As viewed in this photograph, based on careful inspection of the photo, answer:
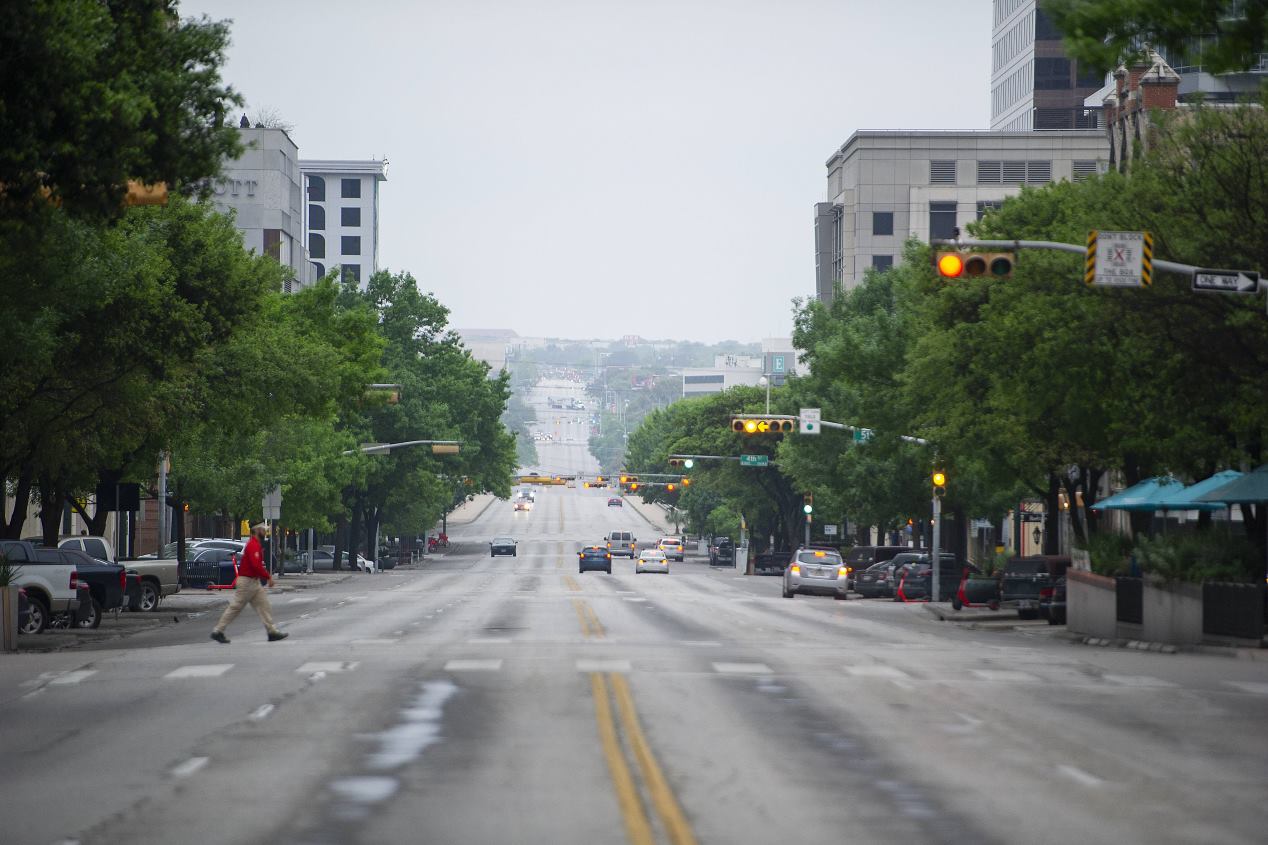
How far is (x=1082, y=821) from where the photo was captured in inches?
460

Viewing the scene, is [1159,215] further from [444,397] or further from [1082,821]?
[444,397]

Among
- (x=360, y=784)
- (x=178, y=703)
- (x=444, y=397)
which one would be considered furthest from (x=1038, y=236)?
(x=444, y=397)

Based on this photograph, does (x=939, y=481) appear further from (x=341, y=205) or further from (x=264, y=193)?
(x=341, y=205)

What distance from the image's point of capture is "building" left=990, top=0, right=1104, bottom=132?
135 m

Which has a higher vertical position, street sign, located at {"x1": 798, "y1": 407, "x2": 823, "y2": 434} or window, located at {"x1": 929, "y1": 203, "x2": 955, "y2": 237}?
window, located at {"x1": 929, "y1": 203, "x2": 955, "y2": 237}

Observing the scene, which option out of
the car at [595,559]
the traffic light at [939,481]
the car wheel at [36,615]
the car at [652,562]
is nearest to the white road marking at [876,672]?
the car wheel at [36,615]

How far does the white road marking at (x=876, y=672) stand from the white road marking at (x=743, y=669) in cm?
111

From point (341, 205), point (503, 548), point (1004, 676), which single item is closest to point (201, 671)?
point (1004, 676)

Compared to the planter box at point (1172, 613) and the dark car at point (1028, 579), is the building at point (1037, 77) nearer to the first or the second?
the dark car at point (1028, 579)

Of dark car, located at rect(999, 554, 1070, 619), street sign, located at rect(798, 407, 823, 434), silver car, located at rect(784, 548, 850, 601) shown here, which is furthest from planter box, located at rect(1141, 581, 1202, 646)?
street sign, located at rect(798, 407, 823, 434)

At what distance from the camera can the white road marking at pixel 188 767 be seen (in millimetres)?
13734

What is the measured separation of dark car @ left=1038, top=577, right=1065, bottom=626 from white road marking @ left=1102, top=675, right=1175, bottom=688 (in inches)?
627

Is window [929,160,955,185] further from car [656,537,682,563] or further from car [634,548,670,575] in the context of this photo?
car [634,548,670,575]

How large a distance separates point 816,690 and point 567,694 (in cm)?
303
